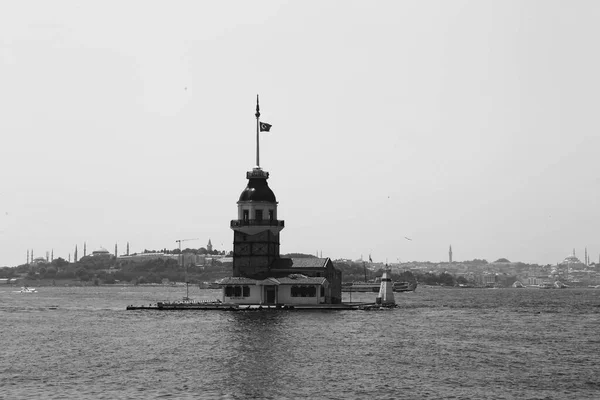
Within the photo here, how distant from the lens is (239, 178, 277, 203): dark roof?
111 meters

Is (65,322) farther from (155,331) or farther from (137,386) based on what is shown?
(137,386)

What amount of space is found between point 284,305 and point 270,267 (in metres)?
6.19

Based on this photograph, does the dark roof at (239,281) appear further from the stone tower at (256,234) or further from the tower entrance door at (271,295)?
the tower entrance door at (271,295)

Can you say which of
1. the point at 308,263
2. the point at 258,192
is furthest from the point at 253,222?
the point at 308,263

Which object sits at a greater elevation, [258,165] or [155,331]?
[258,165]

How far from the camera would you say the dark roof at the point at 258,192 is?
111312 millimetres


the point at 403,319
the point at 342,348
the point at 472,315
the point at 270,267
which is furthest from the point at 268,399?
the point at 472,315

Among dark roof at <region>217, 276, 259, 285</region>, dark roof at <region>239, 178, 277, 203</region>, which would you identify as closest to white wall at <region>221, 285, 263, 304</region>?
dark roof at <region>217, 276, 259, 285</region>

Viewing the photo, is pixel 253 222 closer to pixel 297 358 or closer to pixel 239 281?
pixel 239 281

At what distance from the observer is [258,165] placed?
11369 centimetres

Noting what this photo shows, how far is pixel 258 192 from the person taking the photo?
11150 cm

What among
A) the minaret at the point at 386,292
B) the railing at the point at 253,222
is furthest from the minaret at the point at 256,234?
the minaret at the point at 386,292

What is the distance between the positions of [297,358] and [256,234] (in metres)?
49.8

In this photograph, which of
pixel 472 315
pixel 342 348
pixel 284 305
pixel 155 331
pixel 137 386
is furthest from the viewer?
pixel 472 315
